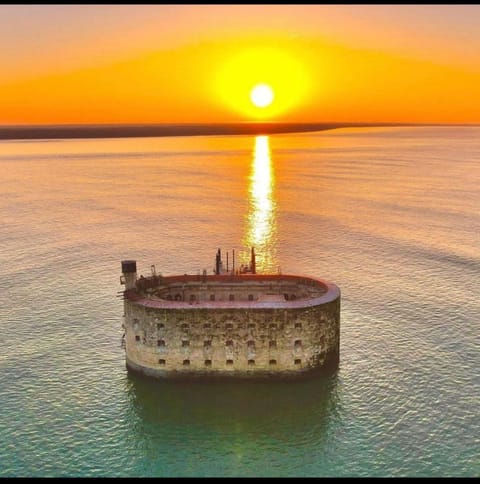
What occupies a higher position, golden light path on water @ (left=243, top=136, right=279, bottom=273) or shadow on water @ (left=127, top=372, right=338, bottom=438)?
golden light path on water @ (left=243, top=136, right=279, bottom=273)

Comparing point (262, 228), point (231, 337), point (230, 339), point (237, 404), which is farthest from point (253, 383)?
point (262, 228)

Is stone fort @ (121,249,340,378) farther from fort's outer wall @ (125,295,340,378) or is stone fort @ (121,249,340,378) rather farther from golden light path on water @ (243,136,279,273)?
golden light path on water @ (243,136,279,273)

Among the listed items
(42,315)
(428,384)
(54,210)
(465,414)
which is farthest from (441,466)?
(54,210)

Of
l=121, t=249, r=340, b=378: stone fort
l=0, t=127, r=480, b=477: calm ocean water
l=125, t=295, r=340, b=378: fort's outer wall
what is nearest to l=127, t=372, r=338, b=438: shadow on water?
l=0, t=127, r=480, b=477: calm ocean water

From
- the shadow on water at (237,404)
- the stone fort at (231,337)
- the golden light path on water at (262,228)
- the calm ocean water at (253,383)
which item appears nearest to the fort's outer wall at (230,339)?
the stone fort at (231,337)

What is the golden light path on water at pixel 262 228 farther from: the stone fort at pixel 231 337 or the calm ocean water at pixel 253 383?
the stone fort at pixel 231 337
